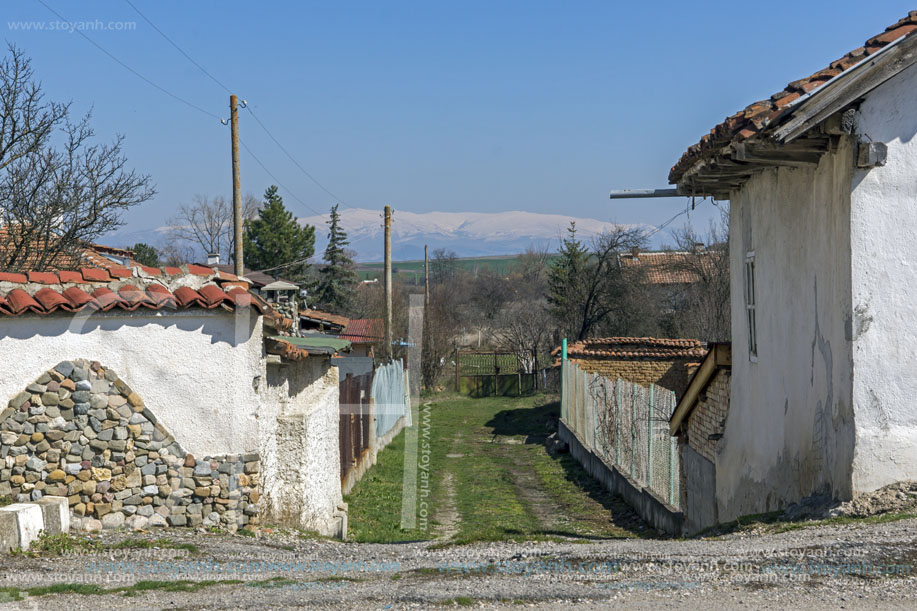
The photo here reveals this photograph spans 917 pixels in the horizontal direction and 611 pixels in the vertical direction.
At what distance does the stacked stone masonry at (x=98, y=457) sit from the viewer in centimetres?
896

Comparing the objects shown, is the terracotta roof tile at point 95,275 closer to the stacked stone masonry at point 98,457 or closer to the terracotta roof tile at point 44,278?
the terracotta roof tile at point 44,278

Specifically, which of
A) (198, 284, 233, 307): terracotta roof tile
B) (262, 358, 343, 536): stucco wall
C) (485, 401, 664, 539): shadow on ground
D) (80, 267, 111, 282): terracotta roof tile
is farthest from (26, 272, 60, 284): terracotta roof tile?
(485, 401, 664, 539): shadow on ground

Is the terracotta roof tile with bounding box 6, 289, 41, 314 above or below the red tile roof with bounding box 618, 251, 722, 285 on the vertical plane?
below

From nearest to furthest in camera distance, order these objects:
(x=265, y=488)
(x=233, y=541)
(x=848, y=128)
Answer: (x=848, y=128) < (x=233, y=541) < (x=265, y=488)

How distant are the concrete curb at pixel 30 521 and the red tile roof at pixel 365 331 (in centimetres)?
2720

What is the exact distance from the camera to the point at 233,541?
28.5ft

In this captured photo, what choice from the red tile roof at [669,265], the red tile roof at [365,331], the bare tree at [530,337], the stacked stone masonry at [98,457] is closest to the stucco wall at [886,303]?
the stacked stone masonry at [98,457]

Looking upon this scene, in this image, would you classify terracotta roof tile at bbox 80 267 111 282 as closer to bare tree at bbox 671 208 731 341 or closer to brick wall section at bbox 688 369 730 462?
brick wall section at bbox 688 369 730 462

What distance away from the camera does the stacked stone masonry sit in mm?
8961

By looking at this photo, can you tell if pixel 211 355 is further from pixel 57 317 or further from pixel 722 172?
pixel 722 172

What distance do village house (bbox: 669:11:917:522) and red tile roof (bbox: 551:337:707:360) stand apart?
16.9 meters

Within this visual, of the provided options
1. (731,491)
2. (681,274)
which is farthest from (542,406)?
(731,491)

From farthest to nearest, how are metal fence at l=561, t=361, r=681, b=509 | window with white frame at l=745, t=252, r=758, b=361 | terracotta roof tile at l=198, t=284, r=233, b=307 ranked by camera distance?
1. metal fence at l=561, t=361, r=681, b=509
2. window with white frame at l=745, t=252, r=758, b=361
3. terracotta roof tile at l=198, t=284, r=233, b=307

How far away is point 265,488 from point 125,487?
139 centimetres
